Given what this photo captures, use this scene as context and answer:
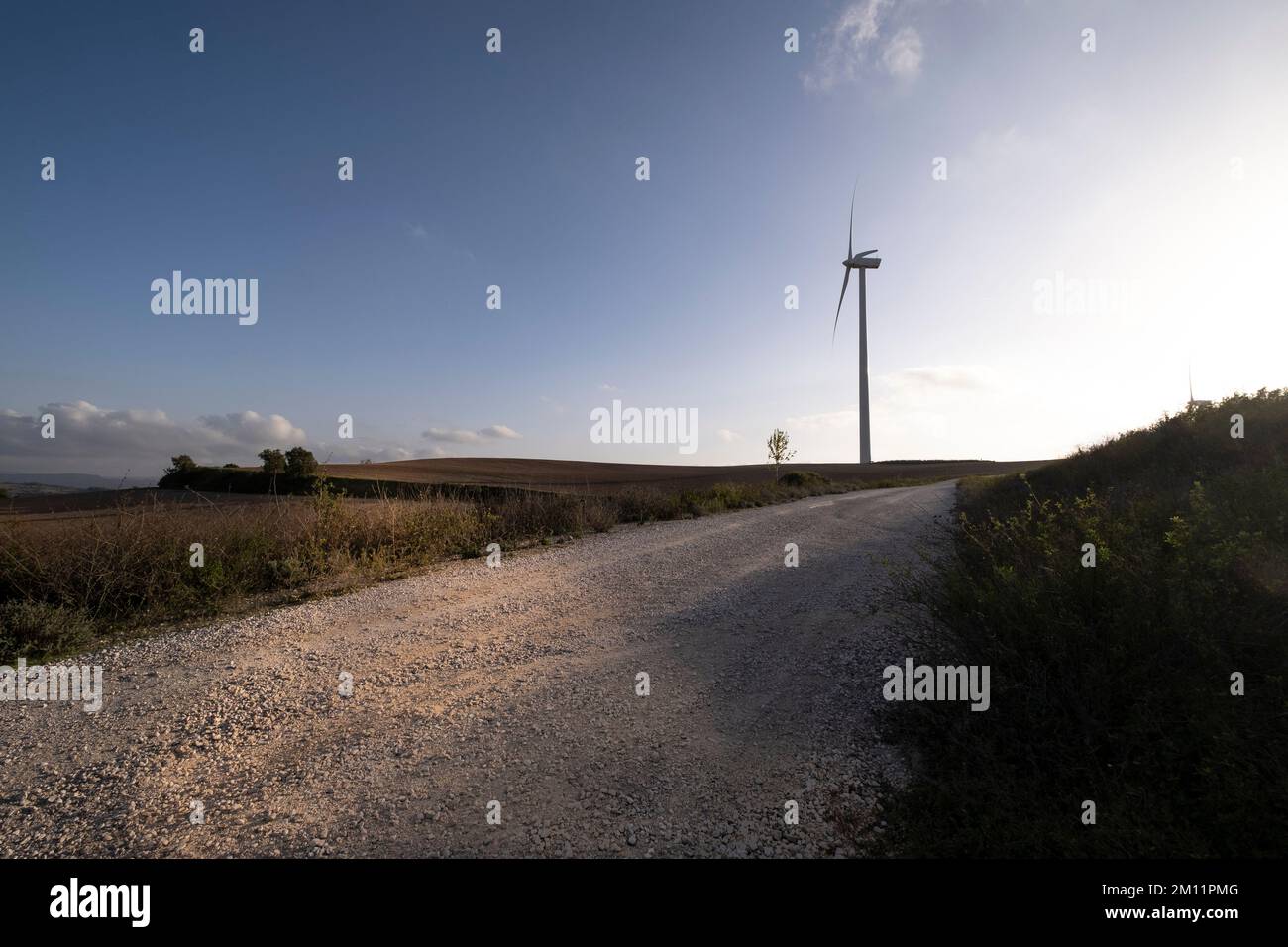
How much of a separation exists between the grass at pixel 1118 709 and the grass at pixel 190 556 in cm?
787

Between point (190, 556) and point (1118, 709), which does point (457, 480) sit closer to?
point (190, 556)

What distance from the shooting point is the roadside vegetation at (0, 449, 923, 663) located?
618 cm

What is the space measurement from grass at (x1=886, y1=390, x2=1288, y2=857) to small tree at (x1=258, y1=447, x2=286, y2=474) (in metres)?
22.2

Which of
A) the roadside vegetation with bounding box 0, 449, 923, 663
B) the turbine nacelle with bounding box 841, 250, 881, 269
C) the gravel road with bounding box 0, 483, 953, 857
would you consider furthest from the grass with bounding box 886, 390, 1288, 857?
the turbine nacelle with bounding box 841, 250, 881, 269

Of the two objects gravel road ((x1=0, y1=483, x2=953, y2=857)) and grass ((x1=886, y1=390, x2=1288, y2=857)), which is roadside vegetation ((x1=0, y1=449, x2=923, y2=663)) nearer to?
gravel road ((x1=0, y1=483, x2=953, y2=857))

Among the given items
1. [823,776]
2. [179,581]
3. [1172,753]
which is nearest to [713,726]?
[823,776]

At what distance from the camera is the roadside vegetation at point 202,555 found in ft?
20.3

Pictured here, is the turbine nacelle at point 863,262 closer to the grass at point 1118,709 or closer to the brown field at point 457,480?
the brown field at point 457,480

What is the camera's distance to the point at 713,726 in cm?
413

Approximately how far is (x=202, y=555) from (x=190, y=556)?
5.5 inches

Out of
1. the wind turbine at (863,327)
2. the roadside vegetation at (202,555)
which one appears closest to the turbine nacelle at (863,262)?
the wind turbine at (863,327)

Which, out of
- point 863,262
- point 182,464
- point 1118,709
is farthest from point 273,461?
point 863,262
